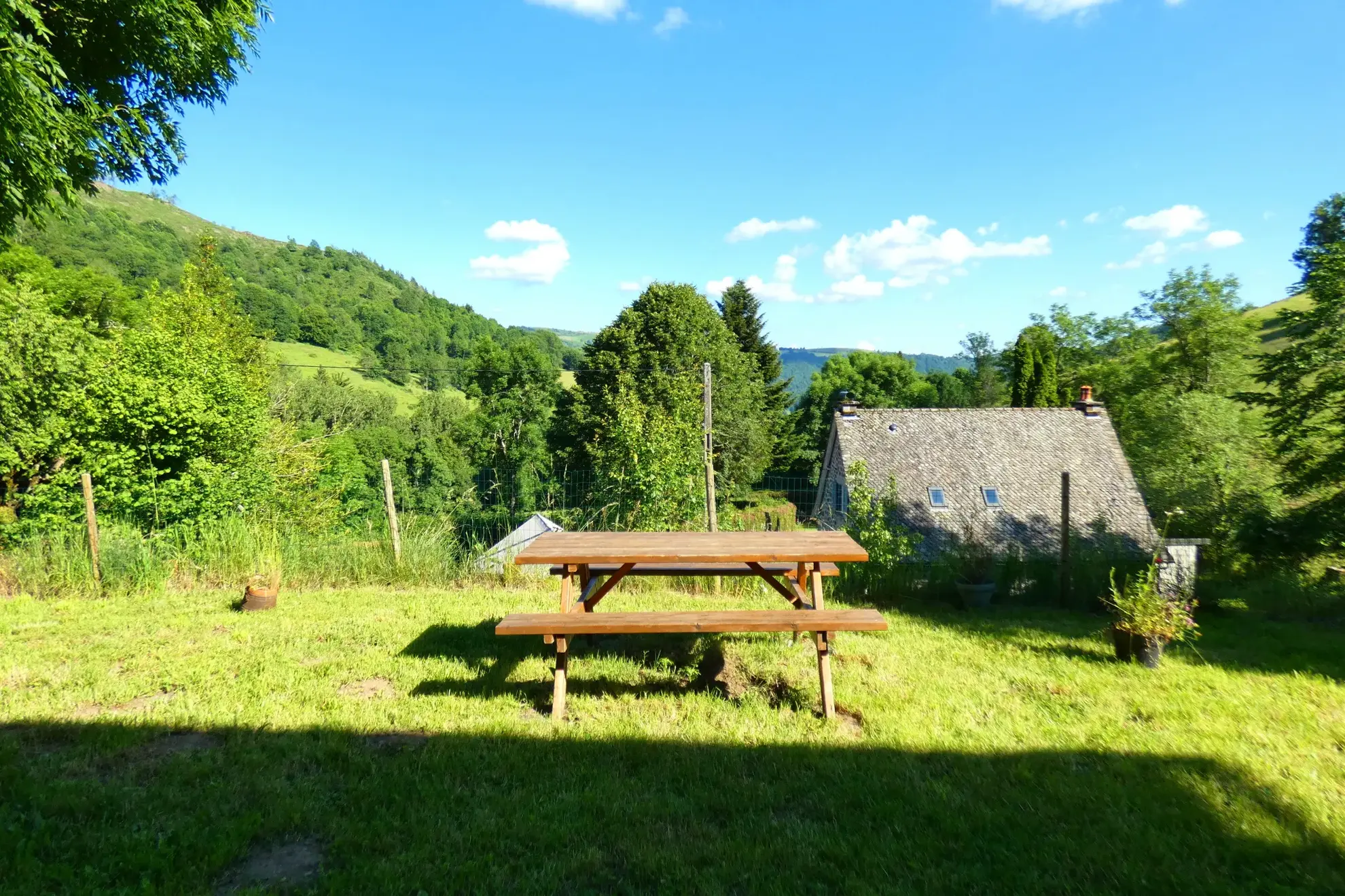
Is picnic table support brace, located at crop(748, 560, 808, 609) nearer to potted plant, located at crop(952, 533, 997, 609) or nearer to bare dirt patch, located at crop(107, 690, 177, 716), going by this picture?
potted plant, located at crop(952, 533, 997, 609)

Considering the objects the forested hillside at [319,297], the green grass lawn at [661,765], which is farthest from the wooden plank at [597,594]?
the forested hillside at [319,297]

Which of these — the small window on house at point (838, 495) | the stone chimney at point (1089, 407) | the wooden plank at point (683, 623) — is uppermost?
the stone chimney at point (1089, 407)

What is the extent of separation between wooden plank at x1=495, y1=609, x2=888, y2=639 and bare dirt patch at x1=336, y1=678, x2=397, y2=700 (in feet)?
3.08

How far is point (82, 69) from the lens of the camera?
602 cm

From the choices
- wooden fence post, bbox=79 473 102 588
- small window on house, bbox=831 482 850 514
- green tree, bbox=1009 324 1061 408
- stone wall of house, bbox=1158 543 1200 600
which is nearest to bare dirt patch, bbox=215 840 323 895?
wooden fence post, bbox=79 473 102 588

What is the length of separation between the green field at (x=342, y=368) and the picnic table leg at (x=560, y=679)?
51.6 metres

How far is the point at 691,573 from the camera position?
196 inches

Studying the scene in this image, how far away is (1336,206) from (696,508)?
32508 mm

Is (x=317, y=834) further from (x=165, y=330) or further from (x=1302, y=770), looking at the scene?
(x=165, y=330)

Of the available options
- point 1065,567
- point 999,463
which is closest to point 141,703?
point 1065,567

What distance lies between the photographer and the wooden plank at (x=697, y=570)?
4836mm

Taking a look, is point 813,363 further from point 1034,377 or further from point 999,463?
point 999,463

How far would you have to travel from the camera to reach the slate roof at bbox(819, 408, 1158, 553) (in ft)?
60.5

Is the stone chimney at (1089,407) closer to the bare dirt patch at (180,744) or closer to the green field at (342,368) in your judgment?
the bare dirt patch at (180,744)
